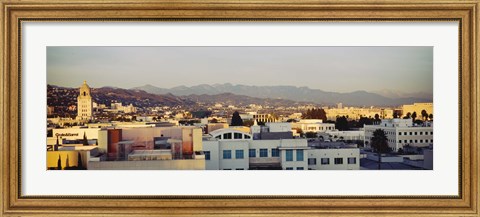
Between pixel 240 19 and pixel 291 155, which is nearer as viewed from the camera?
pixel 240 19

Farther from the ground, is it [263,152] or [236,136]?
[236,136]

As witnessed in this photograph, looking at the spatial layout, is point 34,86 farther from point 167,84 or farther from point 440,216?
point 440,216

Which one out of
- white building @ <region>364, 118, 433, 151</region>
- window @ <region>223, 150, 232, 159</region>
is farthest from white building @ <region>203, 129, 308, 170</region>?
white building @ <region>364, 118, 433, 151</region>

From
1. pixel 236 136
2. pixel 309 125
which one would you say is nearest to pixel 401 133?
pixel 309 125

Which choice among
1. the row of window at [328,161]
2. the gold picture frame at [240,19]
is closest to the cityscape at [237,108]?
the row of window at [328,161]

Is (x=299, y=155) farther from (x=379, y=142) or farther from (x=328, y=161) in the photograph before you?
(x=379, y=142)

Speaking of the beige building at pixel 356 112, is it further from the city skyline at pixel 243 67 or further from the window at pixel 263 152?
the window at pixel 263 152

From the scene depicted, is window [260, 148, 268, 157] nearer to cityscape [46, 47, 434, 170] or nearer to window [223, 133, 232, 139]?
cityscape [46, 47, 434, 170]
